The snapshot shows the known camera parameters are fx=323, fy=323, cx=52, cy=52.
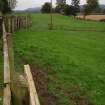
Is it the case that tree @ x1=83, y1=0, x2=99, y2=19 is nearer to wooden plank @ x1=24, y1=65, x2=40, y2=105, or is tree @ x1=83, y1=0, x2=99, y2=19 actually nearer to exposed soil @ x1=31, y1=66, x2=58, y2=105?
exposed soil @ x1=31, y1=66, x2=58, y2=105

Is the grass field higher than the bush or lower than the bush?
higher


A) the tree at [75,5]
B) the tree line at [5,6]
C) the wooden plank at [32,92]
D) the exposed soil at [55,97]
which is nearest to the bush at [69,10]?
the tree at [75,5]

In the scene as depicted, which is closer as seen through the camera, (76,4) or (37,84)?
(37,84)

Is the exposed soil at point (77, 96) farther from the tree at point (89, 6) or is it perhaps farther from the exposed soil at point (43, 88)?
the tree at point (89, 6)

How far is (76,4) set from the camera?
8875 centimetres

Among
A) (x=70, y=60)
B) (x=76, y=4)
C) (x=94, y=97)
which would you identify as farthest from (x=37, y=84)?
(x=76, y=4)

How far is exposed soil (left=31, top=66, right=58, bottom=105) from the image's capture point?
20.5 ft

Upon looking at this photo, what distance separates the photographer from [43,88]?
706cm

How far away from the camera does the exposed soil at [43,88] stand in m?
6.26

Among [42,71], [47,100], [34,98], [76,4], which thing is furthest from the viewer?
[76,4]

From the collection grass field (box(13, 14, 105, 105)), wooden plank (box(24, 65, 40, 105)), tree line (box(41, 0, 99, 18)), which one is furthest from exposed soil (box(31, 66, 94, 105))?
tree line (box(41, 0, 99, 18))

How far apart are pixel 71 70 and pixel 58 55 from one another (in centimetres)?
249

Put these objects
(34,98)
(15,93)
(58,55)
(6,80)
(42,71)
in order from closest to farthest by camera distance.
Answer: (34,98) < (15,93) < (6,80) < (42,71) < (58,55)

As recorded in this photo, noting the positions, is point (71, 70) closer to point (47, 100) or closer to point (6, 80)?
point (47, 100)
